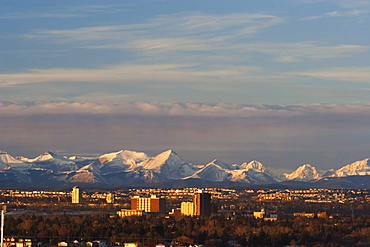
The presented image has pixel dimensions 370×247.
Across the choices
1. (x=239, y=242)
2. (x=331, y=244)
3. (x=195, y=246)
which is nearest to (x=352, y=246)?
(x=331, y=244)

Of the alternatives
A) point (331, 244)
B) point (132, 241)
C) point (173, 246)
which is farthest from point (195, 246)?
point (331, 244)

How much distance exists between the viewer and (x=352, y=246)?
19638 centimetres

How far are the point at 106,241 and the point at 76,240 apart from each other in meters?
5.92

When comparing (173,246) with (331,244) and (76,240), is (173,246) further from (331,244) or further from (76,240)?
(331,244)

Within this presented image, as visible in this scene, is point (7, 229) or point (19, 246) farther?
point (7, 229)

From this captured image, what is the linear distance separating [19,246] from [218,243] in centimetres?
3891

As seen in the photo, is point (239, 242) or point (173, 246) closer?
point (173, 246)

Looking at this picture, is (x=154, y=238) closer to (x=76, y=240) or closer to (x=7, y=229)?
(x=76, y=240)

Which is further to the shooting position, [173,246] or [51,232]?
[51,232]

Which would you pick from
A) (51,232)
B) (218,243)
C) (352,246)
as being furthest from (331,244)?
(51,232)

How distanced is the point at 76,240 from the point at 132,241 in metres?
9.95

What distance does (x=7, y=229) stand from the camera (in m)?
199

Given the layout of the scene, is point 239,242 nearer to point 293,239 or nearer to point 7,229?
point 293,239

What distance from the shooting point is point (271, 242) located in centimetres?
19562
